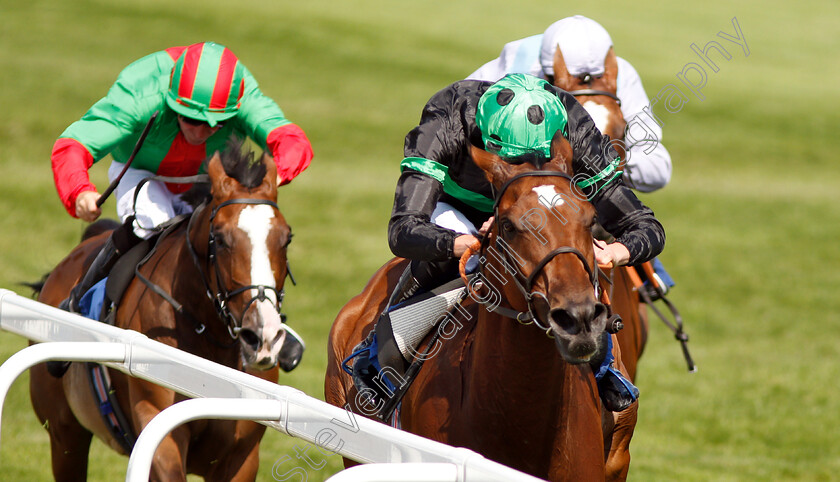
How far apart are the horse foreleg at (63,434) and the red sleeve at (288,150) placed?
188 centimetres

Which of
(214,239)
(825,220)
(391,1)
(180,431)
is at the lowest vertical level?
(391,1)

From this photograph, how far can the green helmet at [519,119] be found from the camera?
292 cm

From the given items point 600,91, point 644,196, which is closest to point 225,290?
point 600,91

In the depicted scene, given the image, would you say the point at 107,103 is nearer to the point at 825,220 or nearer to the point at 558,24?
the point at 558,24

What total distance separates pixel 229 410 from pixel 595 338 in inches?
37.1

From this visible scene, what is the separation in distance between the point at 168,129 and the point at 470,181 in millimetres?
2178

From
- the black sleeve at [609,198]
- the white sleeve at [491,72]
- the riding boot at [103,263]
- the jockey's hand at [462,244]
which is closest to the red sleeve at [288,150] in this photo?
the riding boot at [103,263]

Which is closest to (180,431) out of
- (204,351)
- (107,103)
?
(204,351)

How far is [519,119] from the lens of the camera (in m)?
2.92

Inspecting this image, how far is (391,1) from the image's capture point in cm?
2791

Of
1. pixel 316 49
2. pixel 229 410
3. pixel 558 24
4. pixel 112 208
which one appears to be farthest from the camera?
pixel 316 49

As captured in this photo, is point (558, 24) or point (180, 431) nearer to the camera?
point (180, 431)

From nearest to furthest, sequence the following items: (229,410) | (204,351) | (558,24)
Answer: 1. (229,410)
2. (204,351)
3. (558,24)

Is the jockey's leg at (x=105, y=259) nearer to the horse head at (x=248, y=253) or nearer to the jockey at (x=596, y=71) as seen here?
the horse head at (x=248, y=253)
